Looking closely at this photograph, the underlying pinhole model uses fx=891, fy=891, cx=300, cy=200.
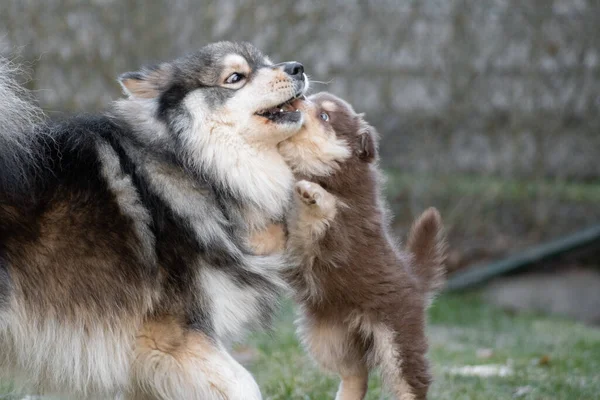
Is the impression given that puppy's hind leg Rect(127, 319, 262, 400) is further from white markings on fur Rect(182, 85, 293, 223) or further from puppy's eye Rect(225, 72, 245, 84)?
puppy's eye Rect(225, 72, 245, 84)

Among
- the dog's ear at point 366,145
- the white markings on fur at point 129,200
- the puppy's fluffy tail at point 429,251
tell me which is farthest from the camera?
the puppy's fluffy tail at point 429,251

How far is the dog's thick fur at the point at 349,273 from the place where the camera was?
14.1 feet

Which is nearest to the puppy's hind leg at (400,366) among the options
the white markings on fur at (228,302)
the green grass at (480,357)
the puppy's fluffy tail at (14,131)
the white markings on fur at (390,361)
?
the white markings on fur at (390,361)

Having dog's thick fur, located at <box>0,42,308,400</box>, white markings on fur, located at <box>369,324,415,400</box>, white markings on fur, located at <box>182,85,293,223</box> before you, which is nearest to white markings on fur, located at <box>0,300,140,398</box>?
dog's thick fur, located at <box>0,42,308,400</box>

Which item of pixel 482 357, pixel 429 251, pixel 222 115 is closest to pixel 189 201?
pixel 222 115

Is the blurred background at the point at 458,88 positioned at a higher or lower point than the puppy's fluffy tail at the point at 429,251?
lower

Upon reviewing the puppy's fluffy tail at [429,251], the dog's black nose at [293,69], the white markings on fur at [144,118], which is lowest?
the puppy's fluffy tail at [429,251]

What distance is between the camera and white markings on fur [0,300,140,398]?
147 inches

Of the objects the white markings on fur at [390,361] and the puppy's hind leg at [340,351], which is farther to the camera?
the puppy's hind leg at [340,351]

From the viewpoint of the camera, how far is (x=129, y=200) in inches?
152

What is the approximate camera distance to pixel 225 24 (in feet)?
32.0

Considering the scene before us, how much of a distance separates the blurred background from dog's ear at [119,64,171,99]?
544cm

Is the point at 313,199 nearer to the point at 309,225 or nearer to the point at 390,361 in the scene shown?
the point at 309,225

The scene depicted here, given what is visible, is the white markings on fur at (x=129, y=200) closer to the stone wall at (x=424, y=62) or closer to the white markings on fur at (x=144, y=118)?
the white markings on fur at (x=144, y=118)
